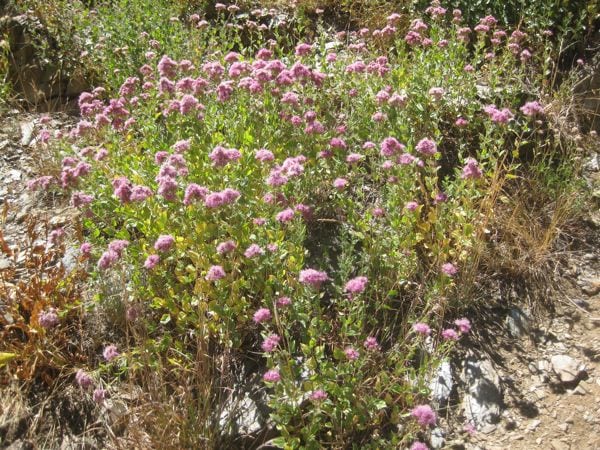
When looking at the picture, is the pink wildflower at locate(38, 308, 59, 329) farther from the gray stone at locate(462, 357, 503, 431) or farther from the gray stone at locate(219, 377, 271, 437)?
the gray stone at locate(462, 357, 503, 431)

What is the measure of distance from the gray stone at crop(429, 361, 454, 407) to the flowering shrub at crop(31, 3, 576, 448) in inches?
5.2

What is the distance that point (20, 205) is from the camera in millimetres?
5000

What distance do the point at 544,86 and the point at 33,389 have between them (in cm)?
520

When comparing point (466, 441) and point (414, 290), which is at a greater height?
point (414, 290)

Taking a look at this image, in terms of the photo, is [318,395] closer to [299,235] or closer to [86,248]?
[299,235]

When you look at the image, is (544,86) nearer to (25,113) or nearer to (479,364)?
(479,364)

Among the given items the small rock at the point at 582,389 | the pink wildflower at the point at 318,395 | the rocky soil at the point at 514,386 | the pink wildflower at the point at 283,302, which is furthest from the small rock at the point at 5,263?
the small rock at the point at 582,389

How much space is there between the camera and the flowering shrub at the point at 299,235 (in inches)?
116

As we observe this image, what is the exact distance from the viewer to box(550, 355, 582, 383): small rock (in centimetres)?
346

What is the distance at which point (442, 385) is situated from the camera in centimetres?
335

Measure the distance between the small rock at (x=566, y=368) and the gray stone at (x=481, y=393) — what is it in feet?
1.40

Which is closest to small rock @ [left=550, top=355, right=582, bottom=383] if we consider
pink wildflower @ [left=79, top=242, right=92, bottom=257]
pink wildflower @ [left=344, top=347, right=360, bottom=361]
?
pink wildflower @ [left=344, top=347, right=360, bottom=361]

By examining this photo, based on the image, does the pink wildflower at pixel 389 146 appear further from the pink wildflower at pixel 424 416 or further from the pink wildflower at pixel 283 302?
the pink wildflower at pixel 424 416

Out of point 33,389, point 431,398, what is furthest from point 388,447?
point 33,389
